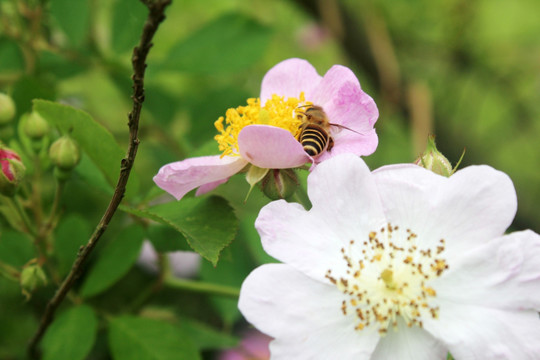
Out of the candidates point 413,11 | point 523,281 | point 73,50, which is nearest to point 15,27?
point 73,50

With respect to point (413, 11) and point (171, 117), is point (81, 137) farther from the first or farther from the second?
point (413, 11)

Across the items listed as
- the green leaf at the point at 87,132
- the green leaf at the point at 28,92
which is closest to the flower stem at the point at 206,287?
the green leaf at the point at 87,132

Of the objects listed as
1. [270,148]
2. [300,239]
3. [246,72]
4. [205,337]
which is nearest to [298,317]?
[300,239]

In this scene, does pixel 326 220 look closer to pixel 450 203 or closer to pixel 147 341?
pixel 450 203

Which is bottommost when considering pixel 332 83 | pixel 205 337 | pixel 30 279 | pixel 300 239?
pixel 205 337

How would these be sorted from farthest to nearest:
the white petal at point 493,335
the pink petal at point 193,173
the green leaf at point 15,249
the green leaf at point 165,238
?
the green leaf at point 15,249 → the green leaf at point 165,238 → the pink petal at point 193,173 → the white petal at point 493,335

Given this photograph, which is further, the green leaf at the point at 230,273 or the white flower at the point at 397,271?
the green leaf at the point at 230,273

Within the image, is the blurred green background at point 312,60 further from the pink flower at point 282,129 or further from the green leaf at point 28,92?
the pink flower at point 282,129
